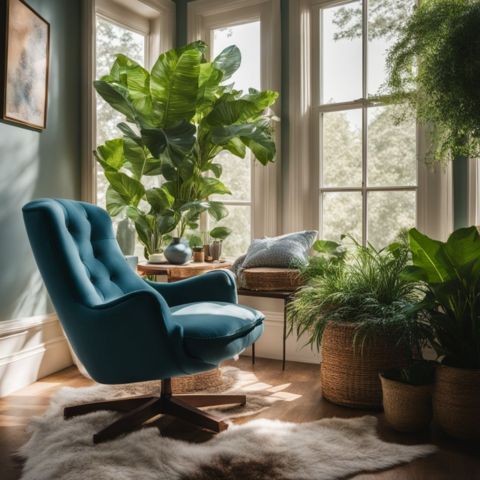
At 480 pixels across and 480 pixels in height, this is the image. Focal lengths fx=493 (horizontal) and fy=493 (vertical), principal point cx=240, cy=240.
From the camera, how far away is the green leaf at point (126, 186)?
307 centimetres

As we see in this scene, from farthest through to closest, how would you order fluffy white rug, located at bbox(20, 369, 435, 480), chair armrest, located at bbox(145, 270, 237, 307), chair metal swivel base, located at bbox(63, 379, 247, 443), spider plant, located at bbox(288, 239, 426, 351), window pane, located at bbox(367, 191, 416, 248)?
window pane, located at bbox(367, 191, 416, 248) → chair armrest, located at bbox(145, 270, 237, 307) → spider plant, located at bbox(288, 239, 426, 351) → chair metal swivel base, located at bbox(63, 379, 247, 443) → fluffy white rug, located at bbox(20, 369, 435, 480)

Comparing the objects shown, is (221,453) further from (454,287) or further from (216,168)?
(216,168)

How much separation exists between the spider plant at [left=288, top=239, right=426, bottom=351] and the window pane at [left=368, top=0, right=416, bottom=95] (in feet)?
4.07

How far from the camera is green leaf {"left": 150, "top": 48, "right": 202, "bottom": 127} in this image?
2.83 meters

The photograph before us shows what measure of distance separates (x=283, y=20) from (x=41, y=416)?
9.34 ft

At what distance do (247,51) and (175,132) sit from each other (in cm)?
113

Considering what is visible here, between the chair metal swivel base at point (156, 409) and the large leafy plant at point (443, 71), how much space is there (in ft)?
5.28

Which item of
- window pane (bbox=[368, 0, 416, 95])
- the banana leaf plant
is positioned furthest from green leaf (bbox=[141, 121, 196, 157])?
window pane (bbox=[368, 0, 416, 95])

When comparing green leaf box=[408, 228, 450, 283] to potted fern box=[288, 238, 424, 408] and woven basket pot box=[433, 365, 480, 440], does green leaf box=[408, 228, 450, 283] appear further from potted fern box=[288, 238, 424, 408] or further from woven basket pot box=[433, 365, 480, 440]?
woven basket pot box=[433, 365, 480, 440]

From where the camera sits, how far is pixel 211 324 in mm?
1884

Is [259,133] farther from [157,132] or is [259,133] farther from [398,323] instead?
[398,323]

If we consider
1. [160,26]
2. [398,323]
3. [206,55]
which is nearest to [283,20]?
[206,55]

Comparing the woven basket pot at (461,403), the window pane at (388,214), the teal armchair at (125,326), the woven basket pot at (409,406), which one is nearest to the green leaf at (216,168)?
the window pane at (388,214)

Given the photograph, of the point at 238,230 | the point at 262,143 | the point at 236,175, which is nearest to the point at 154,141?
the point at 262,143
